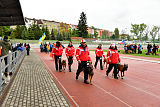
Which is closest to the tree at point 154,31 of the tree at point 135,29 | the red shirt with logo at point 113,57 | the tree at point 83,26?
the tree at point 135,29

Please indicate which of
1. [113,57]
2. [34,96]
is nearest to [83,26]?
[113,57]

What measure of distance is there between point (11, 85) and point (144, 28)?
91.3 m

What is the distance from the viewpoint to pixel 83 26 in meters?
80.3

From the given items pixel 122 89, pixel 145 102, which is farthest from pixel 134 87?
pixel 145 102

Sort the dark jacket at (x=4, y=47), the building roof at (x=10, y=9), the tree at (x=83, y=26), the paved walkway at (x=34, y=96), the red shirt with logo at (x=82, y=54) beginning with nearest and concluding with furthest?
the paved walkway at (x=34, y=96) → the dark jacket at (x=4, y=47) → the building roof at (x=10, y=9) → the red shirt with logo at (x=82, y=54) → the tree at (x=83, y=26)

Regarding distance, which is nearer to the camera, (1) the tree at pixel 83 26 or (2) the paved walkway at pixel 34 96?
(2) the paved walkway at pixel 34 96

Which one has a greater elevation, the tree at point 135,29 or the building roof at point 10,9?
the tree at point 135,29

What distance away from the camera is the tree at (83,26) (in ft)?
260

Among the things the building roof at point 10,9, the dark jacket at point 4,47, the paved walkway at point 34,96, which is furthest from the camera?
the building roof at point 10,9

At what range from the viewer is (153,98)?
4.86m

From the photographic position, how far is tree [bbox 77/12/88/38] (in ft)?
260

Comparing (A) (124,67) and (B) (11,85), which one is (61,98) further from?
(A) (124,67)

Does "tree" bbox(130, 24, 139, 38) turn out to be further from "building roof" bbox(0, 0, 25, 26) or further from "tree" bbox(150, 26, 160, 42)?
"building roof" bbox(0, 0, 25, 26)

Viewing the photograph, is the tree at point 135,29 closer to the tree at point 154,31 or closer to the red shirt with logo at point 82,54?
the tree at point 154,31
